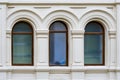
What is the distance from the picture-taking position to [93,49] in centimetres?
1795

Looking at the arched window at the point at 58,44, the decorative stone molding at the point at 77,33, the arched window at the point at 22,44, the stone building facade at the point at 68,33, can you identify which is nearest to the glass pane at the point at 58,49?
the arched window at the point at 58,44

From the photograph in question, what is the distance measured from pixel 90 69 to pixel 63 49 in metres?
1.29

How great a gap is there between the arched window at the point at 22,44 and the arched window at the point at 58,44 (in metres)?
0.80

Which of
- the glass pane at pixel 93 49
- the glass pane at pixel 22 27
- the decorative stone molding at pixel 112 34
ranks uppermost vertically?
the glass pane at pixel 22 27

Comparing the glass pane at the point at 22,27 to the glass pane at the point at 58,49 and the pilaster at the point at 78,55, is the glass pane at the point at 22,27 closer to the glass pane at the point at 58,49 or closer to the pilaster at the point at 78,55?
the glass pane at the point at 58,49

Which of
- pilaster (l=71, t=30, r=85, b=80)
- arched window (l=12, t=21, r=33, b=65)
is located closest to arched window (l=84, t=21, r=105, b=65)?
pilaster (l=71, t=30, r=85, b=80)

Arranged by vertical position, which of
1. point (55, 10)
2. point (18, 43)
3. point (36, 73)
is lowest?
point (36, 73)

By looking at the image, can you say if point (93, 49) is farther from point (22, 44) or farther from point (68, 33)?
point (22, 44)

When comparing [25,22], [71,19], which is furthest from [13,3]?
[71,19]

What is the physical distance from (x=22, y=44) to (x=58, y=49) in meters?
1.39

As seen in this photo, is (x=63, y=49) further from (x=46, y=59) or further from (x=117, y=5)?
(x=117, y=5)

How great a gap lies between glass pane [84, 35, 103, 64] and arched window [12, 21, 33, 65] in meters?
2.15

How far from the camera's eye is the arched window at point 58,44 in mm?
17797

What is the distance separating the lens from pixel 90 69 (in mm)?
17641
